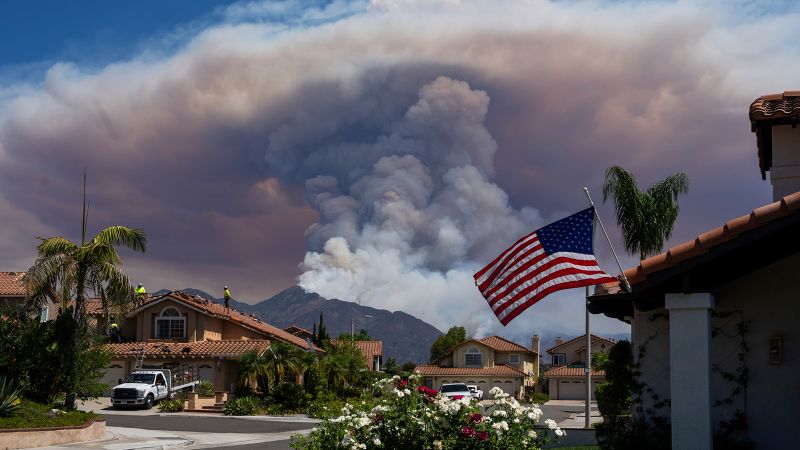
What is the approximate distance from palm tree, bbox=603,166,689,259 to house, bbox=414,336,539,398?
50165mm

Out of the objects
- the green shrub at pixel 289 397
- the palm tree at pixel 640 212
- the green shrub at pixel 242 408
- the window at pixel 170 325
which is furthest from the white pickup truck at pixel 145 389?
the palm tree at pixel 640 212

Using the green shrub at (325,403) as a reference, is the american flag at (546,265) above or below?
above

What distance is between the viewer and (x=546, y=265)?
13734 millimetres

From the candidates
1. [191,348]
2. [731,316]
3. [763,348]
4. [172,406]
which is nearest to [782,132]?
[731,316]

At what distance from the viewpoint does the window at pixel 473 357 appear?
94938mm

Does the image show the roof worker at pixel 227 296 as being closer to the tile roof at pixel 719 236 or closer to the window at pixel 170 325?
the window at pixel 170 325

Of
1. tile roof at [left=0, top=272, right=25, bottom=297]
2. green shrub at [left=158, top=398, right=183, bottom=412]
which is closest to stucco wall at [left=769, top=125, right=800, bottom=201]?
green shrub at [left=158, top=398, right=183, bottom=412]

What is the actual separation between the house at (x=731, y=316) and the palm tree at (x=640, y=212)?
22.1 metres

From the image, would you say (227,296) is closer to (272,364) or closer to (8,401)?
(272,364)

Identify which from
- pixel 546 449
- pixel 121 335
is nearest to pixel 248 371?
pixel 121 335

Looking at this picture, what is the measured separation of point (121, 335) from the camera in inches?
2372

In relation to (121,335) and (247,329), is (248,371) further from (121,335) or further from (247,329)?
(121,335)

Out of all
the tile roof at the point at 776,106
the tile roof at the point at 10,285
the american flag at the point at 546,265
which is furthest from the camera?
the tile roof at the point at 10,285

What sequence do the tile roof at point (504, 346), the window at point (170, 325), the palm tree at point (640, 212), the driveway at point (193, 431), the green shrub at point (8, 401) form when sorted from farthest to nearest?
the tile roof at point (504, 346), the window at point (170, 325), the palm tree at point (640, 212), the driveway at point (193, 431), the green shrub at point (8, 401)
